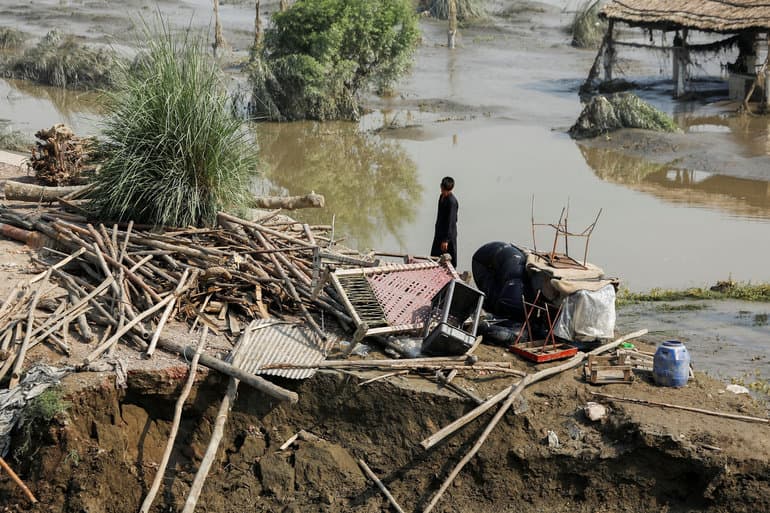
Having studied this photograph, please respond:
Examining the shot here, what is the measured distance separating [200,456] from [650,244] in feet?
24.9

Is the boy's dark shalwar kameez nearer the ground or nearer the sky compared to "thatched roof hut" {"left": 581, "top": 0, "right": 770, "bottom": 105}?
nearer the ground

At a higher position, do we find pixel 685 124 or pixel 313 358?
pixel 685 124

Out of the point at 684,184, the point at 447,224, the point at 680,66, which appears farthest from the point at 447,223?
the point at 680,66

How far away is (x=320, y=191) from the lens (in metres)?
15.1

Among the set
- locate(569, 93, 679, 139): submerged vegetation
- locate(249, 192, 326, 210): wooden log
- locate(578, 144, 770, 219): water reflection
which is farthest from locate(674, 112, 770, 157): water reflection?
locate(249, 192, 326, 210): wooden log

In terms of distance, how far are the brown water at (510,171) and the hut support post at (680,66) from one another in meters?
0.51

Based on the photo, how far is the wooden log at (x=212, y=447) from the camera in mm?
5852

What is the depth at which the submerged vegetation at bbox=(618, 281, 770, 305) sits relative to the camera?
10297 mm

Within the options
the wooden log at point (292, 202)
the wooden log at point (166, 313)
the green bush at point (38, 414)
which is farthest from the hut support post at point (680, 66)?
the green bush at point (38, 414)

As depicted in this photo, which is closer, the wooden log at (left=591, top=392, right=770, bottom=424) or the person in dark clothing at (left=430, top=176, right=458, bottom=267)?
the wooden log at (left=591, top=392, right=770, bottom=424)

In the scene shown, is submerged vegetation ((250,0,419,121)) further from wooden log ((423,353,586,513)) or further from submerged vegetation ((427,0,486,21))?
wooden log ((423,353,586,513))

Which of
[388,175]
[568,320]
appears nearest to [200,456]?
[568,320]

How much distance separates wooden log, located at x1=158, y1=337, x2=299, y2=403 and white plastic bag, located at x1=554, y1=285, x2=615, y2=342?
2287 mm

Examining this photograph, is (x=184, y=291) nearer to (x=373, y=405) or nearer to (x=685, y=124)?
(x=373, y=405)
